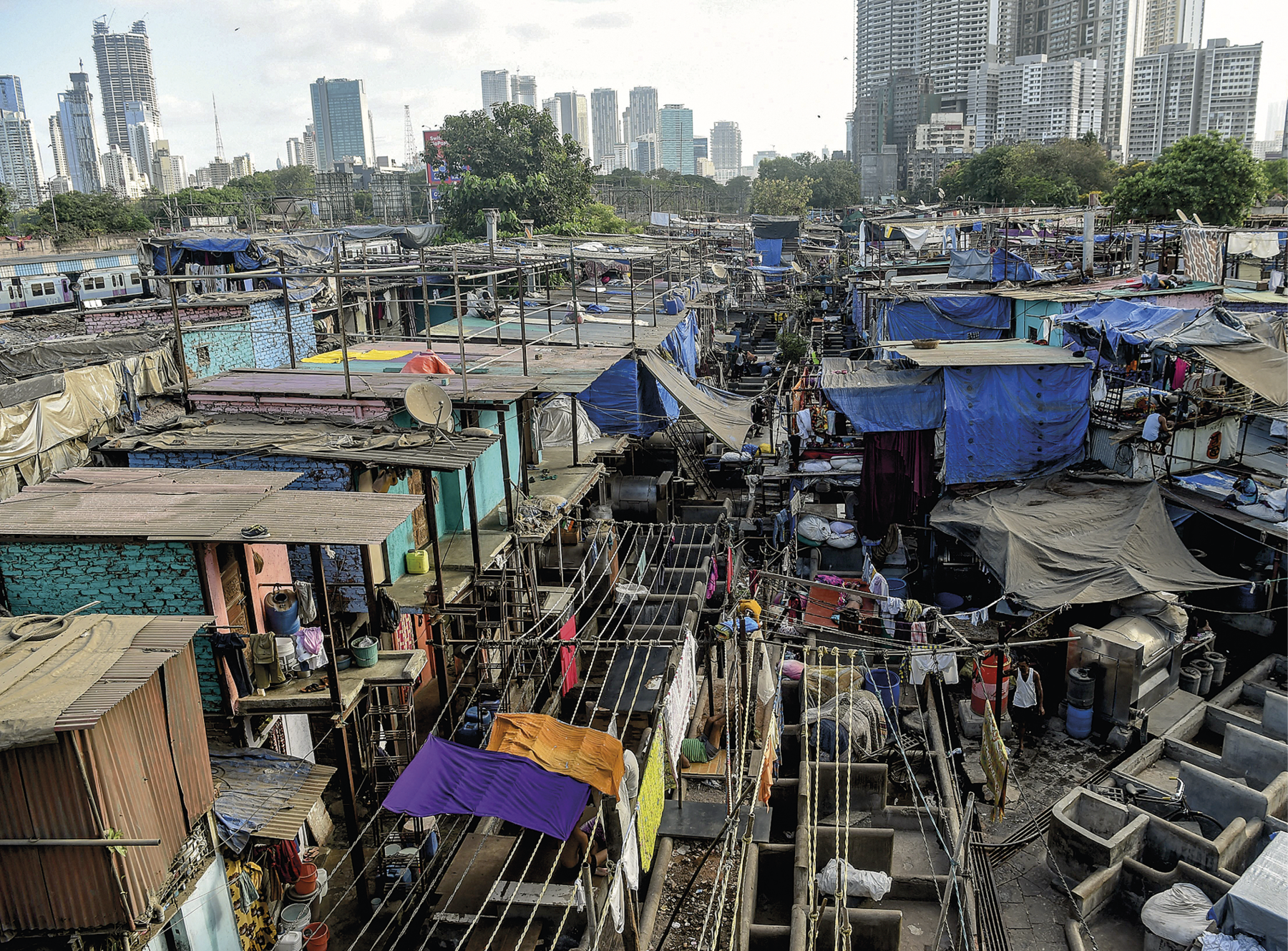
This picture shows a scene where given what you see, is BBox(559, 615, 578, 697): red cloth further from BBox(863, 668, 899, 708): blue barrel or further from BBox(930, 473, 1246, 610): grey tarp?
BBox(930, 473, 1246, 610): grey tarp

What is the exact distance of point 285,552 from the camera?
10.8m

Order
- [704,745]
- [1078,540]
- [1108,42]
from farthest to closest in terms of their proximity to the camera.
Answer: [1108,42], [1078,540], [704,745]

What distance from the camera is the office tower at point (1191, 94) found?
13975 cm

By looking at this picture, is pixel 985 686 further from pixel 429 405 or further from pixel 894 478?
pixel 429 405

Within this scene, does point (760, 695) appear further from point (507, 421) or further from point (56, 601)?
point (56, 601)

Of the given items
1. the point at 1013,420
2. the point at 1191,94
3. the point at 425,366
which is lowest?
the point at 1013,420

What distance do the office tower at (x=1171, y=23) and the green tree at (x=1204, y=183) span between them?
160 m

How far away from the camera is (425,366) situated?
14.7 meters

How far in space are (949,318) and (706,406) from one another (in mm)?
11106

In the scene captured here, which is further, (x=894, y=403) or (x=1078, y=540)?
(x=894, y=403)

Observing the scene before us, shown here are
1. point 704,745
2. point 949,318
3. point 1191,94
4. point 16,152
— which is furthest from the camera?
point 16,152

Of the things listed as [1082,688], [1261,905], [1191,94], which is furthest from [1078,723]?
[1191,94]

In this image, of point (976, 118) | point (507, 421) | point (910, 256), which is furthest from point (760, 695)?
point (976, 118)

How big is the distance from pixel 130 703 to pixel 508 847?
191 inches
